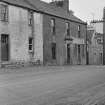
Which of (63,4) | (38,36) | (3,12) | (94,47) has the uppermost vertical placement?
(63,4)

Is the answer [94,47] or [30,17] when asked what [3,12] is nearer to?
[30,17]

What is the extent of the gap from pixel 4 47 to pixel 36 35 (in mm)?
5916

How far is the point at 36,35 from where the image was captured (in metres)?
31.0

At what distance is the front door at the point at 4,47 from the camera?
2578 cm

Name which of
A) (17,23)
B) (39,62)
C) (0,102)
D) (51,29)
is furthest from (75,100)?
(51,29)

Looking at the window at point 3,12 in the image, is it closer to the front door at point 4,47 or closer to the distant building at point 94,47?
the front door at point 4,47

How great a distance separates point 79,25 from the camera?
140 feet

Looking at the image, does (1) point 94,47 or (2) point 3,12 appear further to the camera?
(1) point 94,47

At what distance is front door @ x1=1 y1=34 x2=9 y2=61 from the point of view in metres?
25.8

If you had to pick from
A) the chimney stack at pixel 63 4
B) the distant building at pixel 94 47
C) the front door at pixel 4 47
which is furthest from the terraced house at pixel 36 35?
the distant building at pixel 94 47

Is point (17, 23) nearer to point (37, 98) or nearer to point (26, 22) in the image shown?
point (26, 22)

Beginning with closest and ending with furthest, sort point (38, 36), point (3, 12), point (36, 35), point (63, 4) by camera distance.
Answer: point (3, 12) → point (36, 35) → point (38, 36) → point (63, 4)

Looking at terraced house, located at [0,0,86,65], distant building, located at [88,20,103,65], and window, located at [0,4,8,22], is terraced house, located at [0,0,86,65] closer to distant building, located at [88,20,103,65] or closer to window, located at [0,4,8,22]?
window, located at [0,4,8,22]

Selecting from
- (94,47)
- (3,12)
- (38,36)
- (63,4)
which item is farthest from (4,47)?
(94,47)
